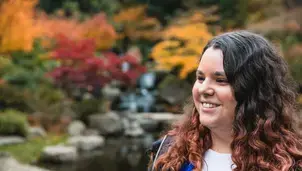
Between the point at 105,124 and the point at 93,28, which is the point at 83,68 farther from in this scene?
the point at 93,28

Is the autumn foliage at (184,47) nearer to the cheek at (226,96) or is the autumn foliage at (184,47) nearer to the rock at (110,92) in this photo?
the rock at (110,92)

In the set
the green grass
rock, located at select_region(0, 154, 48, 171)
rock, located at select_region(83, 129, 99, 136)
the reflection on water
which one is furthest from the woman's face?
rock, located at select_region(83, 129, 99, 136)

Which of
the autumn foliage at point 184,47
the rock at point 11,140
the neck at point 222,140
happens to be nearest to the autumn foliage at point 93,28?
the autumn foliage at point 184,47

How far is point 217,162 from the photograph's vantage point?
1646 mm

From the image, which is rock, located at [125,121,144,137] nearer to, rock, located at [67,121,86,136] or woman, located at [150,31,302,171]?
rock, located at [67,121,86,136]

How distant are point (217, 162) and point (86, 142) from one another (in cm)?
1033

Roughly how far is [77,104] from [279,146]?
1319 centimetres

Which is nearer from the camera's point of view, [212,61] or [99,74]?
[212,61]

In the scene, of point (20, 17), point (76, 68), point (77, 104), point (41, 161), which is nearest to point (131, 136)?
point (77, 104)

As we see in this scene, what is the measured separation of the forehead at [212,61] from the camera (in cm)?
157

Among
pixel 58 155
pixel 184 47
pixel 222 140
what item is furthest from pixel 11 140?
pixel 222 140

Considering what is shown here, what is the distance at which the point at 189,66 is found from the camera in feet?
51.0

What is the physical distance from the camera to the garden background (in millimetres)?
10523

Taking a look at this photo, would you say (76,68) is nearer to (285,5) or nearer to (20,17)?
(20,17)
